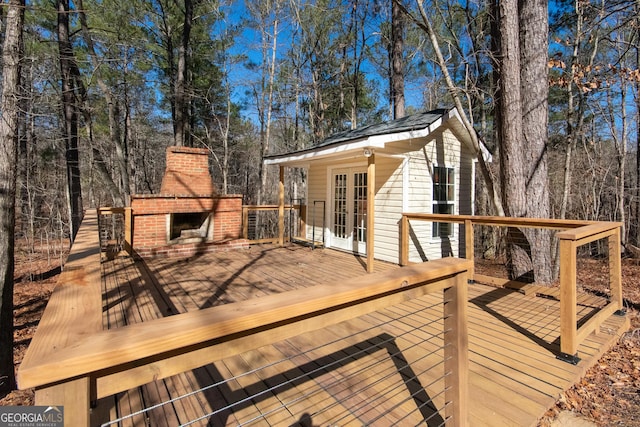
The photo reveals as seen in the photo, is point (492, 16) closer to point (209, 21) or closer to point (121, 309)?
point (121, 309)

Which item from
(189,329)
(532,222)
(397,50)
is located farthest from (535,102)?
(397,50)

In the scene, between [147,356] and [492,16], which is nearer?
[147,356]

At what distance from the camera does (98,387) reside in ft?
2.37

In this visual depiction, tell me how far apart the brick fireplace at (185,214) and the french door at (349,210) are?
2321 millimetres

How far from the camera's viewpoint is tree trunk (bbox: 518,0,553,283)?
4.42 metres

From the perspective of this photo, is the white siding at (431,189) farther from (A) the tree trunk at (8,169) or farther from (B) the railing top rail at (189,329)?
(A) the tree trunk at (8,169)

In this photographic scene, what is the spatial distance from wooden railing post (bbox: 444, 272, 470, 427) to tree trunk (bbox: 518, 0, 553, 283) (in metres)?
3.64

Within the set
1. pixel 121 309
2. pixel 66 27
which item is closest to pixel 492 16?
pixel 121 309

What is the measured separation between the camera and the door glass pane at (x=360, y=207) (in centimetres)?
665

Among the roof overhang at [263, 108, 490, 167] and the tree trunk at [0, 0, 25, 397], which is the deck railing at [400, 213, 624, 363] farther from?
the tree trunk at [0, 0, 25, 397]

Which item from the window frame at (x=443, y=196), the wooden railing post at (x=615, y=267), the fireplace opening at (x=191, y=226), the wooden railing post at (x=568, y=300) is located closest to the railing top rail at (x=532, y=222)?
the wooden railing post at (x=615, y=267)

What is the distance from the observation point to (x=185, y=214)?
23.9 feet

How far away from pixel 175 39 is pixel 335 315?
47.5ft

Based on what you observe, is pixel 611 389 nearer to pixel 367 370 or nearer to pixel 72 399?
pixel 367 370
